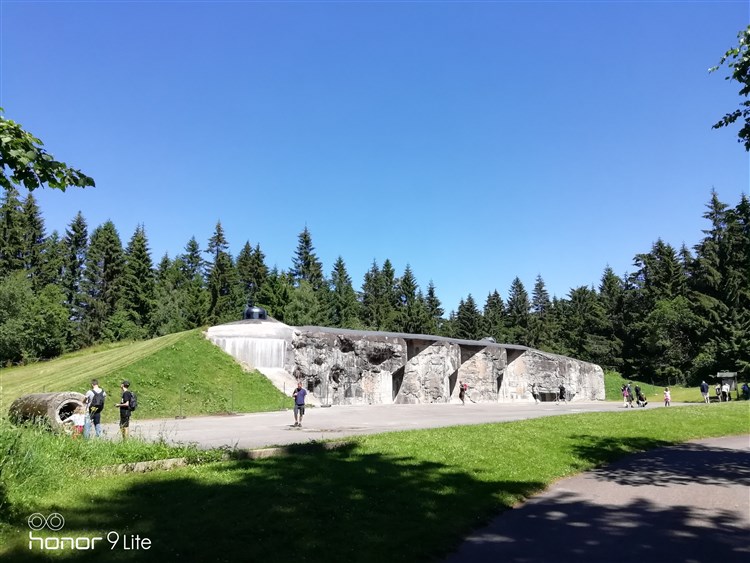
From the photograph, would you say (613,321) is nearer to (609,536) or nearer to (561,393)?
(561,393)

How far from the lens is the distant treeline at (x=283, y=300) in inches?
2061

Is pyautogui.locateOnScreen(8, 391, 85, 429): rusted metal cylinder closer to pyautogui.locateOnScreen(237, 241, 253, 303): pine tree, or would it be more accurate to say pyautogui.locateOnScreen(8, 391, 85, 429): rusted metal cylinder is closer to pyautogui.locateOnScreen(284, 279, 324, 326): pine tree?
pyautogui.locateOnScreen(284, 279, 324, 326): pine tree

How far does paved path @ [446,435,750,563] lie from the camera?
5.39 m

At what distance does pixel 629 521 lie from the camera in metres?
6.61

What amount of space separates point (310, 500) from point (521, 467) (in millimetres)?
4784

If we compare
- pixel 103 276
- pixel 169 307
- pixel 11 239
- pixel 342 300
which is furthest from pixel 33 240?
pixel 342 300

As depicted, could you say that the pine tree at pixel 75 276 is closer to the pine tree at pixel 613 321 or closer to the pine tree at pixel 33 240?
the pine tree at pixel 33 240

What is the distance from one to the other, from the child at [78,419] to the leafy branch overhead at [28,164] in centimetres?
803

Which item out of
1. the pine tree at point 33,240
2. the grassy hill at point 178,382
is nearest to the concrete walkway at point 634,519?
the grassy hill at point 178,382

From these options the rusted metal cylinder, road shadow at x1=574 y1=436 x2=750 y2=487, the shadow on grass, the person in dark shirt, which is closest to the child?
the rusted metal cylinder

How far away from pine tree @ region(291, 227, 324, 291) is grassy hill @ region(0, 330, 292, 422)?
165ft

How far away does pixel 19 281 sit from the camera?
5034 cm

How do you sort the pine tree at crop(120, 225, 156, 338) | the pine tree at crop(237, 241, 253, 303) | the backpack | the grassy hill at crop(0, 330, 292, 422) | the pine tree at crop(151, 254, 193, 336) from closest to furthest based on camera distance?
the backpack → the grassy hill at crop(0, 330, 292, 422) → the pine tree at crop(151, 254, 193, 336) → the pine tree at crop(120, 225, 156, 338) → the pine tree at crop(237, 241, 253, 303)

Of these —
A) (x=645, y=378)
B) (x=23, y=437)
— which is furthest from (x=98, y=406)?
(x=645, y=378)
